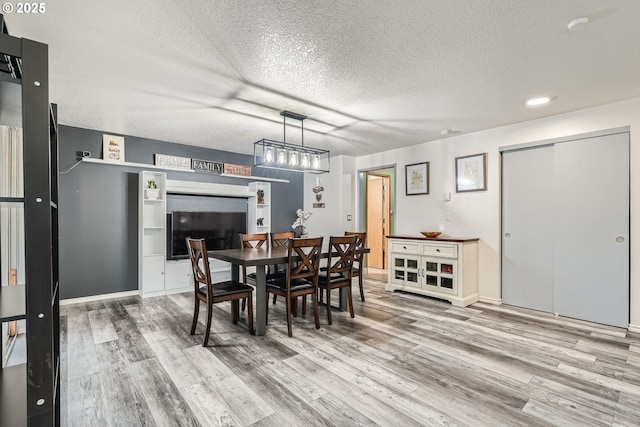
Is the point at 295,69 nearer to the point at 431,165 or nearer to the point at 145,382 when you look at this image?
the point at 145,382

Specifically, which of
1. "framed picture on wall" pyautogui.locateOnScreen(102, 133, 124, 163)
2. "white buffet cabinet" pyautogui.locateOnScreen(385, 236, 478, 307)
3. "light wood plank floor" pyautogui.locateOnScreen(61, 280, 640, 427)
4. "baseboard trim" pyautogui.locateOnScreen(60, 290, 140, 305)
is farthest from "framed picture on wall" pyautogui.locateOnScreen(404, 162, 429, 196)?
"baseboard trim" pyautogui.locateOnScreen(60, 290, 140, 305)

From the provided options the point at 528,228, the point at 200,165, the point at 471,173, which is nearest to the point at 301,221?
the point at 200,165

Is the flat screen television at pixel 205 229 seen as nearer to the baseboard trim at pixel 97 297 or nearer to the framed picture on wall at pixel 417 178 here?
the baseboard trim at pixel 97 297

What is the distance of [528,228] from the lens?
3.93 metres

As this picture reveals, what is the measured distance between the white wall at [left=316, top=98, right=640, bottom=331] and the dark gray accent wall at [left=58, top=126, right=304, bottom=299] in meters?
3.74

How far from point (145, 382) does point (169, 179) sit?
11.2 ft

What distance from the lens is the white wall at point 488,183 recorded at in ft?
10.4

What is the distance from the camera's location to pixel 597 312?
3.40 m

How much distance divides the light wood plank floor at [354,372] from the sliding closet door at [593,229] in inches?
11.6

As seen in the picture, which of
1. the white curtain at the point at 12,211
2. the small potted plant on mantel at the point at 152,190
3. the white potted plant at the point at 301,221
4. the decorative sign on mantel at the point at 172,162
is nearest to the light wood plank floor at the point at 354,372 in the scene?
the white curtain at the point at 12,211

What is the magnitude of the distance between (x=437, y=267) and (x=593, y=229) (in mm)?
1737

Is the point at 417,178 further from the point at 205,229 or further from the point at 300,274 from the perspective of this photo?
the point at 205,229

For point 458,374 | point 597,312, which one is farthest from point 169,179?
point 597,312

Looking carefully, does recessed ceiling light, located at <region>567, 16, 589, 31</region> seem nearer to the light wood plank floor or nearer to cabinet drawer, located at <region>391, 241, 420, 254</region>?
the light wood plank floor
